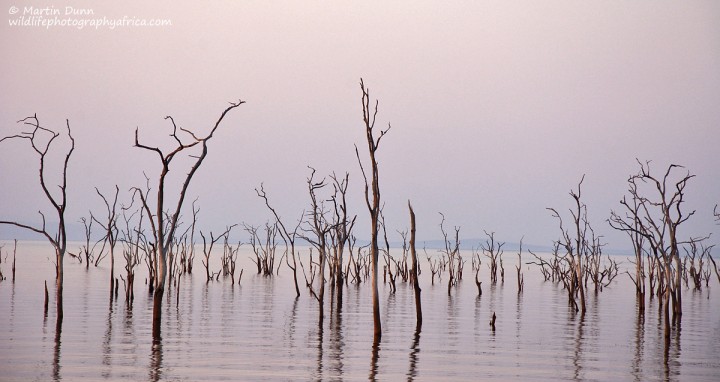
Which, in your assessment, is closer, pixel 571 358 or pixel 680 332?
pixel 571 358

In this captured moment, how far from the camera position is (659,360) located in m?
13.3

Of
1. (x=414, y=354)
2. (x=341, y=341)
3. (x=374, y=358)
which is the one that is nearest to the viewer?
(x=374, y=358)

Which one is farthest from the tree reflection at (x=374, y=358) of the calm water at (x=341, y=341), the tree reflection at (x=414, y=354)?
the tree reflection at (x=414, y=354)

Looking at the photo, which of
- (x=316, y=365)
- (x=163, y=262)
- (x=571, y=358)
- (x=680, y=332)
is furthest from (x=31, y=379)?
(x=680, y=332)

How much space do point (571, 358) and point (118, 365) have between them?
291 inches

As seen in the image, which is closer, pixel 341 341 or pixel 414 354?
pixel 414 354

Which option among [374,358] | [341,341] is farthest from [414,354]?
[341,341]

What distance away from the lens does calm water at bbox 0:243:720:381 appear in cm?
1144

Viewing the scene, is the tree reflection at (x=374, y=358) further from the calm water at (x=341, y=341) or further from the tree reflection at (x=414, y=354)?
the tree reflection at (x=414, y=354)

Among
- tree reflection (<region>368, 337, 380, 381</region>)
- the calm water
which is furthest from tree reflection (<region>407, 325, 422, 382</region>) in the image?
tree reflection (<region>368, 337, 380, 381</region>)

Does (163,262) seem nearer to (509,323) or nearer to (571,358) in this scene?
(571,358)

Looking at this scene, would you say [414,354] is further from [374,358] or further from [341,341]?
[341,341]

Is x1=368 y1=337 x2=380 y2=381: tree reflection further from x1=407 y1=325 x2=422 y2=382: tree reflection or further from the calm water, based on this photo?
x1=407 y1=325 x2=422 y2=382: tree reflection

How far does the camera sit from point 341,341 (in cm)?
1473
